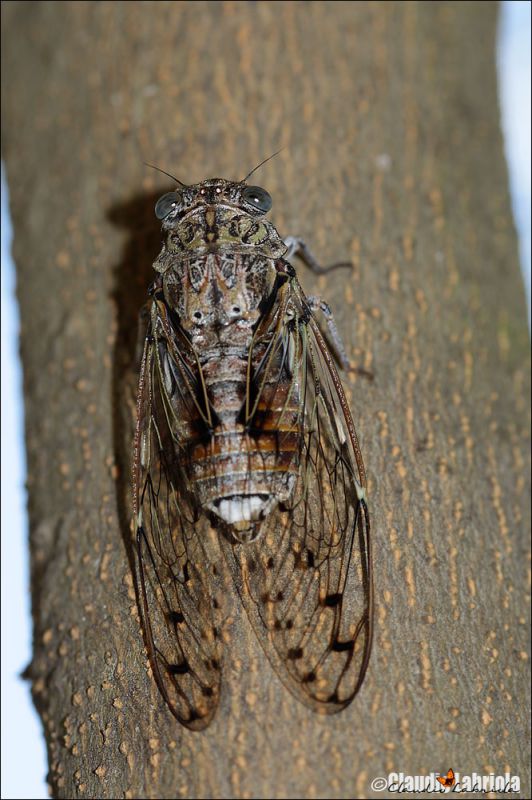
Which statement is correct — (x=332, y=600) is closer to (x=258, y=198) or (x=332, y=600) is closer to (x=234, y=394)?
(x=234, y=394)

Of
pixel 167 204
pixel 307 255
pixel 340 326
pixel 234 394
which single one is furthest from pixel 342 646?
pixel 167 204

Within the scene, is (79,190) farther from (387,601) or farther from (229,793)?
(229,793)

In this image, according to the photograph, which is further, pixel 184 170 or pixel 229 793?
pixel 184 170

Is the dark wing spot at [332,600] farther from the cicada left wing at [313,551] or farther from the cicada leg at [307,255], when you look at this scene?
the cicada leg at [307,255]

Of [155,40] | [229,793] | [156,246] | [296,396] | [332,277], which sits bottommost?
[229,793]

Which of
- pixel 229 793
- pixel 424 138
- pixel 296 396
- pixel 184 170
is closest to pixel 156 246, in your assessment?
pixel 184 170

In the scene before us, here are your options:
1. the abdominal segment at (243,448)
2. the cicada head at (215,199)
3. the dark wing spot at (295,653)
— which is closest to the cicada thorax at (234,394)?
the abdominal segment at (243,448)

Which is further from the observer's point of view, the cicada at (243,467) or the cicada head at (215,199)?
the cicada head at (215,199)
